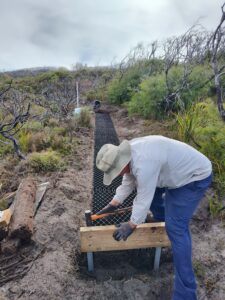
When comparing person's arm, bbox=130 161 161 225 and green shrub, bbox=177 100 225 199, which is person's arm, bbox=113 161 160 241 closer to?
person's arm, bbox=130 161 161 225

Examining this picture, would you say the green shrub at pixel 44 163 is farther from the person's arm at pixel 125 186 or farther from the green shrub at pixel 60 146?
the person's arm at pixel 125 186

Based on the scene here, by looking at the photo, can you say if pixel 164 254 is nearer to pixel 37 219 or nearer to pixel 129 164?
pixel 129 164

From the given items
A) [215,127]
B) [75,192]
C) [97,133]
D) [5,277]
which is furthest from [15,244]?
[97,133]

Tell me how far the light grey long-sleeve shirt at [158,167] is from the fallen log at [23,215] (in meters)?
1.35

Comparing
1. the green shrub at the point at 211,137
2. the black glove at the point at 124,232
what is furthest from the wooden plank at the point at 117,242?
the green shrub at the point at 211,137

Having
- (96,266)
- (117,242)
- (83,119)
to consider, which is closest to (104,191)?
(96,266)

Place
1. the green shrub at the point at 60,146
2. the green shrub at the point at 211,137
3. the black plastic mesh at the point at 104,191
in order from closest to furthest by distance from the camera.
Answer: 1. the black plastic mesh at the point at 104,191
2. the green shrub at the point at 211,137
3. the green shrub at the point at 60,146

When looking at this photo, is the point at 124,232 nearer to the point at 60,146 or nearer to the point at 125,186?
the point at 125,186

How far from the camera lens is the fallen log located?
2758 mm

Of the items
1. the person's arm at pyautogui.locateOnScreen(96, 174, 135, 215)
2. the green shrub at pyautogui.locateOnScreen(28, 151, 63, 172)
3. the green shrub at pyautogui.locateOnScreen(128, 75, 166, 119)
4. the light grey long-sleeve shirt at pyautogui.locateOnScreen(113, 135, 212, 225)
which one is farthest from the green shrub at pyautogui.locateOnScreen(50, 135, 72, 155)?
the light grey long-sleeve shirt at pyautogui.locateOnScreen(113, 135, 212, 225)

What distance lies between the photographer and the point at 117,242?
8.53ft

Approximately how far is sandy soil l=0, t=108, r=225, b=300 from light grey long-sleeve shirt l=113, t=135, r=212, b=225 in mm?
891

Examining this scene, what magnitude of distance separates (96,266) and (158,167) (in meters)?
1.50

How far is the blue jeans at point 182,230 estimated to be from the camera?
216 centimetres
